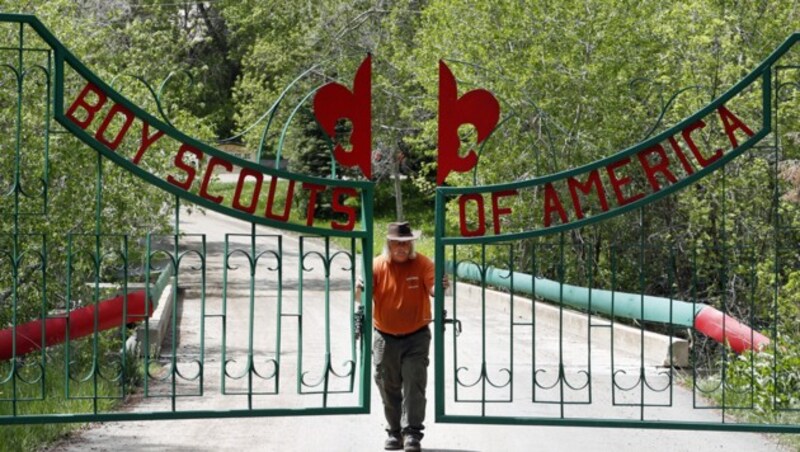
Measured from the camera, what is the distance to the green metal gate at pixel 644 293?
9.82m

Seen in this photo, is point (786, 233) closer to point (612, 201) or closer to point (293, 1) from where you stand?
point (612, 201)

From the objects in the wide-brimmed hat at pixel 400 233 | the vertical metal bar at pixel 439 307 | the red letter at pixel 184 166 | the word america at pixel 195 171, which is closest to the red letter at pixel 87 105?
the word america at pixel 195 171

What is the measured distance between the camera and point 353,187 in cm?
984

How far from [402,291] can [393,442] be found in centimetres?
114

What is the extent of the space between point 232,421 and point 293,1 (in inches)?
1103

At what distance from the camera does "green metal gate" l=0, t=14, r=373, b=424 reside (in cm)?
945

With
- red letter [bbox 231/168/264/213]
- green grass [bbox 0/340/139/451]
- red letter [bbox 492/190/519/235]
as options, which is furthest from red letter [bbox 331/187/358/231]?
green grass [bbox 0/340/139/451]

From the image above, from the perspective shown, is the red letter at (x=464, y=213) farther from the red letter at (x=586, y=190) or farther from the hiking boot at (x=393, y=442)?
the hiking boot at (x=393, y=442)

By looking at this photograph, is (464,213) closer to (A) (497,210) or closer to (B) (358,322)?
(A) (497,210)

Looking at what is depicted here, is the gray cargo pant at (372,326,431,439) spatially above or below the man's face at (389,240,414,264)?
below

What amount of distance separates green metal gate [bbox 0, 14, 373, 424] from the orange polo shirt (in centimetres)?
25

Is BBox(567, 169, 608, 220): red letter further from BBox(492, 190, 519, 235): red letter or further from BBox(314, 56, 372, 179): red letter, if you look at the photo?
BBox(314, 56, 372, 179): red letter

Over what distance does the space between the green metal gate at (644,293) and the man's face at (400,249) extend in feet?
1.00

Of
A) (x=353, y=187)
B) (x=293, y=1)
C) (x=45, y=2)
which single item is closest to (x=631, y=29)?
(x=45, y=2)
